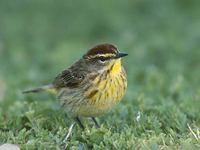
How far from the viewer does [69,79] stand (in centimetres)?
1028

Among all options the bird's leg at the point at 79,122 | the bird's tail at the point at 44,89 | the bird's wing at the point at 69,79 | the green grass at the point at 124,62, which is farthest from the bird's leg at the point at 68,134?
the bird's tail at the point at 44,89

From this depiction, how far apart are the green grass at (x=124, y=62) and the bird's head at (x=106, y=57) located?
682mm

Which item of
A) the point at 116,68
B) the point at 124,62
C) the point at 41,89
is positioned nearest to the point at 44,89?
the point at 41,89

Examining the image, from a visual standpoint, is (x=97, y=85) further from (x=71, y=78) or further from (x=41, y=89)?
(x=41, y=89)

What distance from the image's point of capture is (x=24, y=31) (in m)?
16.0

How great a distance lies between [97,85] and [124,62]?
4315mm

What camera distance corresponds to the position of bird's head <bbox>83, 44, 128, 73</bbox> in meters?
9.70

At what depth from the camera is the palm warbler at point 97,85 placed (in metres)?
9.65

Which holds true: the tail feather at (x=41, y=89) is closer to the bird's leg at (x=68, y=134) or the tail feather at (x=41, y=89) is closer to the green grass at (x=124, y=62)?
the green grass at (x=124, y=62)

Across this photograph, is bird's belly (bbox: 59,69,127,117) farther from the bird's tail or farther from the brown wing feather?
the bird's tail

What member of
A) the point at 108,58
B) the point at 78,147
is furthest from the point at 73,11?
the point at 78,147

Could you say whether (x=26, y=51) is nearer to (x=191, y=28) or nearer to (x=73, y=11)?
(x=73, y=11)

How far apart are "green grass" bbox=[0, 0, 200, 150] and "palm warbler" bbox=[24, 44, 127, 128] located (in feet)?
0.85

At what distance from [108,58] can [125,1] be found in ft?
24.4
